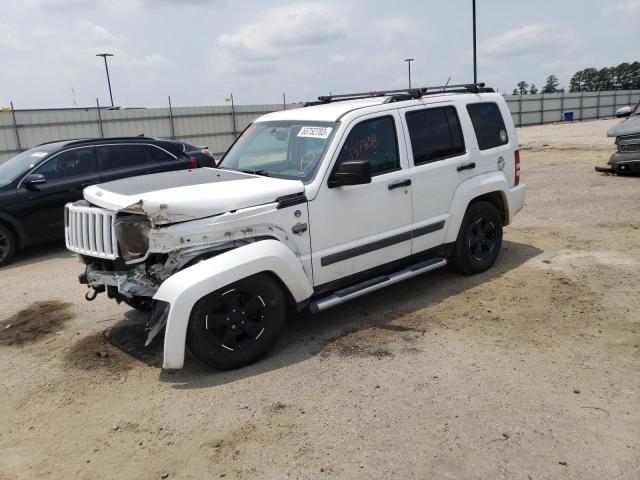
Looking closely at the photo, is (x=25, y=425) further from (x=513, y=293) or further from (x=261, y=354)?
(x=513, y=293)

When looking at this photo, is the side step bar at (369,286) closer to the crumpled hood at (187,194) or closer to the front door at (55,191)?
the crumpled hood at (187,194)

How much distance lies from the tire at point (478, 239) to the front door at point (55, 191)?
5814 mm

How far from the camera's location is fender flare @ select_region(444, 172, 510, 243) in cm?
553

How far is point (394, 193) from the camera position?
4.96m

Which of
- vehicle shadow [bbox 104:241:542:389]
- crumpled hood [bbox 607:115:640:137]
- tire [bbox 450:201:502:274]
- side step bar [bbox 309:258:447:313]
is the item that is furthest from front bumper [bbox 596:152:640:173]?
side step bar [bbox 309:258:447:313]

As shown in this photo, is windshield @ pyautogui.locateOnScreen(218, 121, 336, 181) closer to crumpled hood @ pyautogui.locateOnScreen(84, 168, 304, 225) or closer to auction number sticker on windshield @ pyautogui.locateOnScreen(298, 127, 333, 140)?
auction number sticker on windshield @ pyautogui.locateOnScreen(298, 127, 333, 140)

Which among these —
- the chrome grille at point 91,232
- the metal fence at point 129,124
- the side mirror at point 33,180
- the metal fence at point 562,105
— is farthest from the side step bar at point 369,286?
the metal fence at point 562,105

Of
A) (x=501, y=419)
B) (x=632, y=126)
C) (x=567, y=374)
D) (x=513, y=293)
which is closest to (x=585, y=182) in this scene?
(x=632, y=126)

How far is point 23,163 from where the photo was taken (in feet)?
27.2

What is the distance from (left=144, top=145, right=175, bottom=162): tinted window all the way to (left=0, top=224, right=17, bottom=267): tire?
98.0 inches

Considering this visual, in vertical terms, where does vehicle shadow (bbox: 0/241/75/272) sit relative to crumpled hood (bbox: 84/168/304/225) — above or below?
below

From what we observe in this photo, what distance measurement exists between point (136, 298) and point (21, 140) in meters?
17.8

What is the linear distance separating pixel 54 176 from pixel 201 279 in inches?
224

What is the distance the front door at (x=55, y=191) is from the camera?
26.1ft
